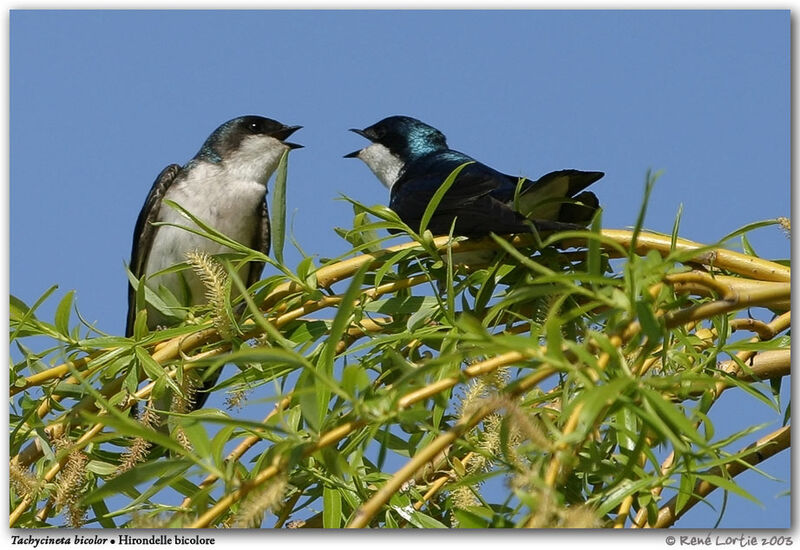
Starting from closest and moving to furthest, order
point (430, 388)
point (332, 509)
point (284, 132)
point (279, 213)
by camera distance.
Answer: point (430, 388) → point (332, 509) → point (279, 213) → point (284, 132)

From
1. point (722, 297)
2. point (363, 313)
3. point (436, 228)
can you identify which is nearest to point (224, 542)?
point (363, 313)

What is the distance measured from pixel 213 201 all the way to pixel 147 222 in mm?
184

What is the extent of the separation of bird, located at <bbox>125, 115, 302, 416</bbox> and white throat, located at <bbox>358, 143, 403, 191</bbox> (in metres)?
0.27

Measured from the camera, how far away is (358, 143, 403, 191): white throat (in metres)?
3.05

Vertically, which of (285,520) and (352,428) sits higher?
(352,428)

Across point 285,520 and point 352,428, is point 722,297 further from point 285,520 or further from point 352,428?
point 285,520

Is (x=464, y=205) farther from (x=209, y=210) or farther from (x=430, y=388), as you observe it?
(x=209, y=210)

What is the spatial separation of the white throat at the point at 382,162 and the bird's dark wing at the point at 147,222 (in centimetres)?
54

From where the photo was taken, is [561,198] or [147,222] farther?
[147,222]

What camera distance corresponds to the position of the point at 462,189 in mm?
2057

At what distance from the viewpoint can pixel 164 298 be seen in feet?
5.63

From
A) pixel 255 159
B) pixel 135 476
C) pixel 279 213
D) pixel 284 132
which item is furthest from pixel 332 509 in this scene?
pixel 284 132

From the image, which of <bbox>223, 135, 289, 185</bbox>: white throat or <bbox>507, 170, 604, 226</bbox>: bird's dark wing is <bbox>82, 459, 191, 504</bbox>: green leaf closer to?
<bbox>507, 170, 604, 226</bbox>: bird's dark wing

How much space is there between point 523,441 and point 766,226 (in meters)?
0.53
